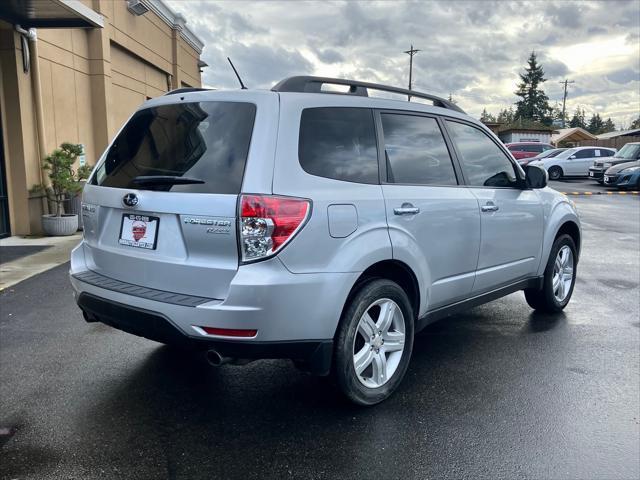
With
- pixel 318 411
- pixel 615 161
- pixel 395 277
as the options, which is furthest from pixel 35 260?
pixel 615 161

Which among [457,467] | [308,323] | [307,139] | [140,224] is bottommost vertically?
[457,467]

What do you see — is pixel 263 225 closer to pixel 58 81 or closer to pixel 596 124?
pixel 58 81

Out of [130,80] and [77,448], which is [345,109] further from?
[130,80]

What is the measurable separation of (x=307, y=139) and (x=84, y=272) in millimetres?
1682

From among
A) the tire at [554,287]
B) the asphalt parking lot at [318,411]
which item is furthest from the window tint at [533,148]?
the asphalt parking lot at [318,411]

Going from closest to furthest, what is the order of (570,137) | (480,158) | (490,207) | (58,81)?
(490,207)
(480,158)
(58,81)
(570,137)

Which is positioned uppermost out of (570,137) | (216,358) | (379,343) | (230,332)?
(570,137)

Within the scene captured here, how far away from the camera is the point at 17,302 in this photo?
19.6 feet

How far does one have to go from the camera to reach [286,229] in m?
2.94

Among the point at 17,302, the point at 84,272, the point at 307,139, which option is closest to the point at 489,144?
the point at 307,139

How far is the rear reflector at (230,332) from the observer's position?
2916mm

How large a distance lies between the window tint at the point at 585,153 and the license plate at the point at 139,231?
28.1m

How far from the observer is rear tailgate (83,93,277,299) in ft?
9.73

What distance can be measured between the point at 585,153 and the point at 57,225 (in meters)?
25.0
